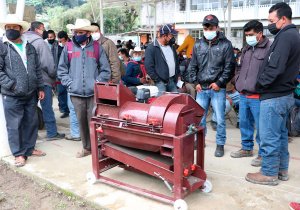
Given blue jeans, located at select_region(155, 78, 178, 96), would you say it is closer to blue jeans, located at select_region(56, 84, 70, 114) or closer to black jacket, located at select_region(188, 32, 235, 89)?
black jacket, located at select_region(188, 32, 235, 89)

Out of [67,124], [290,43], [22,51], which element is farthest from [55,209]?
[67,124]

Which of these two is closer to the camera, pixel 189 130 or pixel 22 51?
pixel 189 130

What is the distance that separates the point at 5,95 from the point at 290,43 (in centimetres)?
360

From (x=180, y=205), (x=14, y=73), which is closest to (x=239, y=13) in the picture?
(x=14, y=73)

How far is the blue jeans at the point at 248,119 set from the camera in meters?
4.04

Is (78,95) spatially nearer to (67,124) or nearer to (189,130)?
(189,130)

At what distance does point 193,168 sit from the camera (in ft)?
10.3

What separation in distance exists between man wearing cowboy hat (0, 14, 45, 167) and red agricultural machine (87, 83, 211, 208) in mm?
1372

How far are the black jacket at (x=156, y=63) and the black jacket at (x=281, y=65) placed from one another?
1.88 metres

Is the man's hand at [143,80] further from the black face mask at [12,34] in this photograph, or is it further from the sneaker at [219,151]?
the black face mask at [12,34]

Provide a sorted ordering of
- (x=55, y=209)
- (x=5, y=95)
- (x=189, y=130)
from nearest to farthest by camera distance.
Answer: (x=189, y=130) < (x=55, y=209) < (x=5, y=95)

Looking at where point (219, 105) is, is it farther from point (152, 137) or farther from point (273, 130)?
point (152, 137)

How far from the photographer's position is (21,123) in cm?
458

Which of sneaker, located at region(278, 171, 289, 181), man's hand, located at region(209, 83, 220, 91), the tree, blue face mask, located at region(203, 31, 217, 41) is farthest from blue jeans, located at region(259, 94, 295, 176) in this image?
the tree
